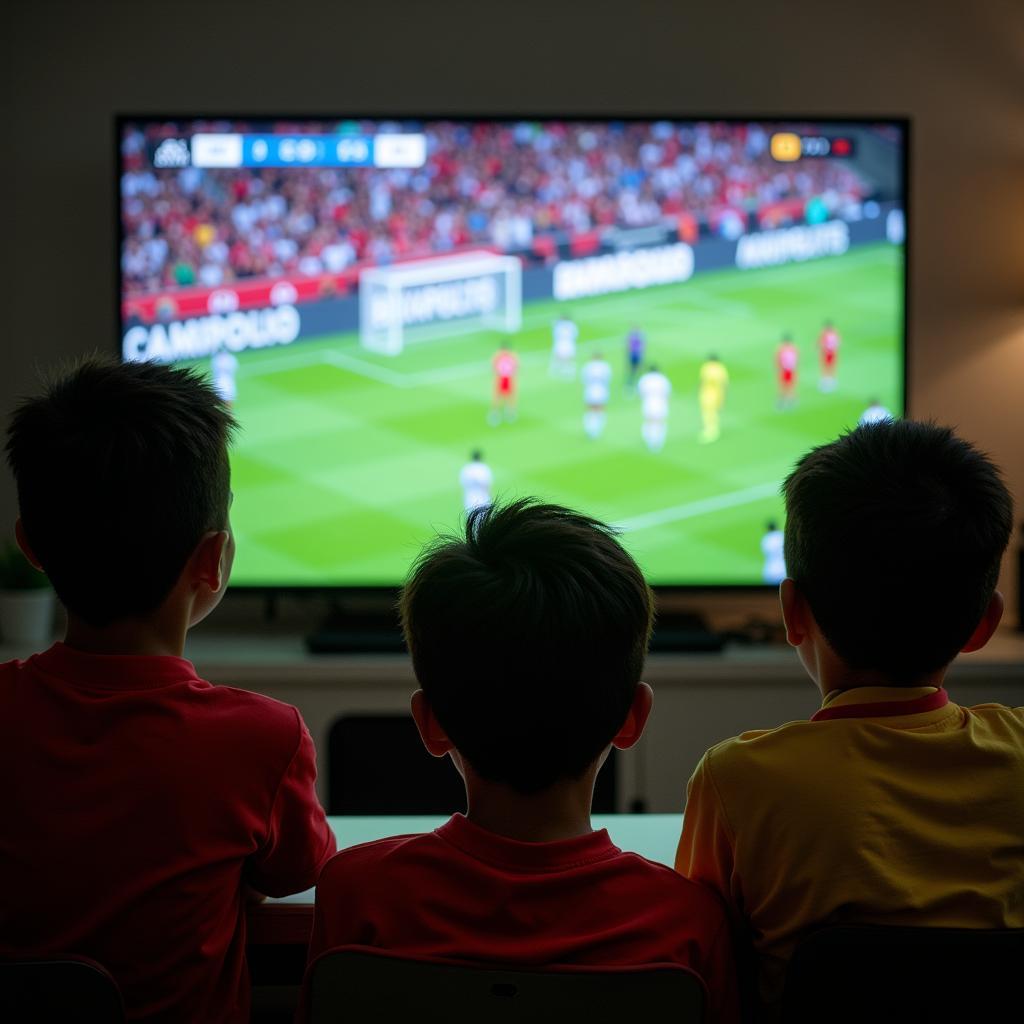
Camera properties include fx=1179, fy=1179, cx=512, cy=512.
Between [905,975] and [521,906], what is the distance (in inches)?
14.0

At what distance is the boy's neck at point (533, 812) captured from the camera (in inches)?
47.6

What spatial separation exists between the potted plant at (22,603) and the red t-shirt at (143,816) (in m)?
2.39

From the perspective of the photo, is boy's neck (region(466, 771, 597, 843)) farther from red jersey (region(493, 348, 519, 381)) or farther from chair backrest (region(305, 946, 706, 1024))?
red jersey (region(493, 348, 519, 381))

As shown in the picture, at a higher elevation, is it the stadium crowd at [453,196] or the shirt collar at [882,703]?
the stadium crowd at [453,196]

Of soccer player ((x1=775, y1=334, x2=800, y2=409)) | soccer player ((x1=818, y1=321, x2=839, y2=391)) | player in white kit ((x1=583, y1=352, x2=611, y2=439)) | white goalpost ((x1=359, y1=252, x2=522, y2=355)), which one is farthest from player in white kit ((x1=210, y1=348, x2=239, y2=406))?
soccer player ((x1=818, y1=321, x2=839, y2=391))

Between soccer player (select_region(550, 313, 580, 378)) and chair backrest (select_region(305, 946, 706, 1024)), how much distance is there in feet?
9.44

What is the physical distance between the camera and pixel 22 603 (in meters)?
3.58

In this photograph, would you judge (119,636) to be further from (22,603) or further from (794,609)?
(22,603)

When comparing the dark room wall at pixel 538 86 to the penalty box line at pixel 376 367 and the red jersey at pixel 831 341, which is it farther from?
the penalty box line at pixel 376 367

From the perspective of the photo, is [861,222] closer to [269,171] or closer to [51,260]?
[269,171]

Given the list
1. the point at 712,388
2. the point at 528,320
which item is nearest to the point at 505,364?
the point at 528,320

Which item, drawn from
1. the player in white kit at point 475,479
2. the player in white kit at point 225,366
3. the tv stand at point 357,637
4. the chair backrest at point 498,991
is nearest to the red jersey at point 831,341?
the player in white kit at point 475,479

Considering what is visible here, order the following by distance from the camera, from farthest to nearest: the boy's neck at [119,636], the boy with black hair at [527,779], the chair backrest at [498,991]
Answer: the boy's neck at [119,636], the boy with black hair at [527,779], the chair backrest at [498,991]

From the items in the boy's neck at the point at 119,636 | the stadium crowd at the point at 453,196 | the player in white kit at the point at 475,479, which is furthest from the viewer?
the player in white kit at the point at 475,479
